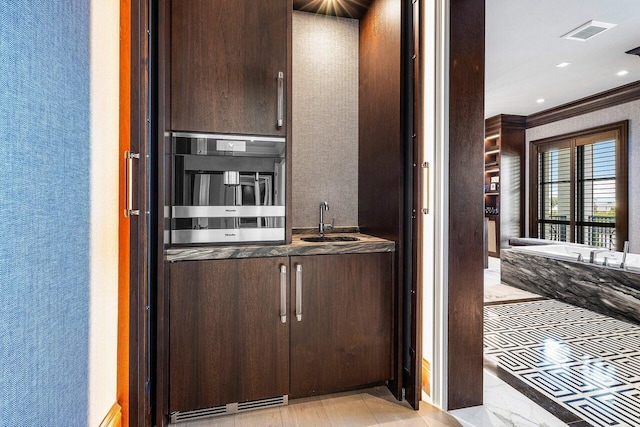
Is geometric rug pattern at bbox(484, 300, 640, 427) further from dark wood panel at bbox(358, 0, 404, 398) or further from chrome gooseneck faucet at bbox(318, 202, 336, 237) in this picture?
chrome gooseneck faucet at bbox(318, 202, 336, 237)

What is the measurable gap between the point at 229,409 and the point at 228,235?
91 centimetres

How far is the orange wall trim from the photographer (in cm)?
134

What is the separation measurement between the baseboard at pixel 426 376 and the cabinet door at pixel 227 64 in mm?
1527

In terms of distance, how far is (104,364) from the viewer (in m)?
1.21

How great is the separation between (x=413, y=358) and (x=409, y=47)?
1.70m

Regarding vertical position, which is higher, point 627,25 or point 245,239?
point 627,25

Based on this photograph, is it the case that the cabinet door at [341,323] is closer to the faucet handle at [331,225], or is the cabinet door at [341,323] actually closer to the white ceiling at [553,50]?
the faucet handle at [331,225]

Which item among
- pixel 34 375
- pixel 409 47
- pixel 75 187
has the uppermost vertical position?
pixel 409 47

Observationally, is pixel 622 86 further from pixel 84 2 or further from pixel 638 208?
pixel 84 2

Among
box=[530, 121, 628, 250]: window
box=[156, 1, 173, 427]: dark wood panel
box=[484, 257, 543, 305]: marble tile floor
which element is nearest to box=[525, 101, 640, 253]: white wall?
box=[530, 121, 628, 250]: window

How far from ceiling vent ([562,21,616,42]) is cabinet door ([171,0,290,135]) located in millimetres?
3063

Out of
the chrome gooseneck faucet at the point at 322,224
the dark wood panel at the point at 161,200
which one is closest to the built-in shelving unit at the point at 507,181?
the chrome gooseneck faucet at the point at 322,224

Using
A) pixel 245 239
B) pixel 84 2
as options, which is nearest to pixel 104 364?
pixel 245 239

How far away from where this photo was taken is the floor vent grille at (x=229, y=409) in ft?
5.77
